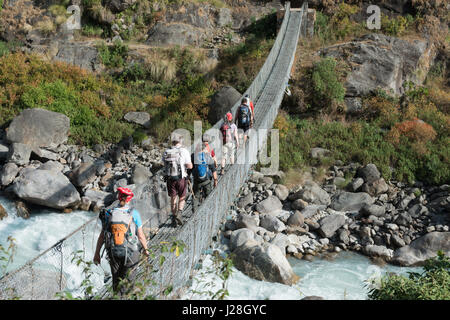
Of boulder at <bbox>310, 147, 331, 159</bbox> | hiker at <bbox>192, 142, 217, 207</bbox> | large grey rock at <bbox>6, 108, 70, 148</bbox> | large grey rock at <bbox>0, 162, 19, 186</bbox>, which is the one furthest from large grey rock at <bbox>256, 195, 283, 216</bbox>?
large grey rock at <bbox>6, 108, 70, 148</bbox>

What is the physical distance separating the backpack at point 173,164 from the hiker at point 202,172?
1.73ft

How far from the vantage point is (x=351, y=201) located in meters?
10.2

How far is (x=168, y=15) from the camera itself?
698 inches

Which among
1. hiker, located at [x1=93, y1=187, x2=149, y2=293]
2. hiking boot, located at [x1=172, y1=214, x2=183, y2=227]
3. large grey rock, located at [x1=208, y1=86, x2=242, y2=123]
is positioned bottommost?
large grey rock, located at [x1=208, y1=86, x2=242, y2=123]

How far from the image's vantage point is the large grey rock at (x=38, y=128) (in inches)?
452

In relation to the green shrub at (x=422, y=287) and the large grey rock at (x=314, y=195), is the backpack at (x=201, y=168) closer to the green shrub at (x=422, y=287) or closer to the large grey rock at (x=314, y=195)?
the green shrub at (x=422, y=287)

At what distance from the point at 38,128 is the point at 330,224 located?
8276 millimetres

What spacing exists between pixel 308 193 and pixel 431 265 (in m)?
5.95

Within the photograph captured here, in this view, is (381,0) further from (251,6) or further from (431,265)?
(431,265)

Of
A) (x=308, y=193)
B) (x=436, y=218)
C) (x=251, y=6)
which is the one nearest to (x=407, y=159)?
(x=436, y=218)

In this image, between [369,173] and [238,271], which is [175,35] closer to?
[369,173]

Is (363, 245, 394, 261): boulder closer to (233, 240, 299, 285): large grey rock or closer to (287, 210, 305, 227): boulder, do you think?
(287, 210, 305, 227): boulder

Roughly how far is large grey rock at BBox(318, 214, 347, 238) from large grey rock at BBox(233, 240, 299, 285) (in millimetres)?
Answer: 2110

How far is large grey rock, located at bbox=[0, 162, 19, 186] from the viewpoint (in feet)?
33.2
